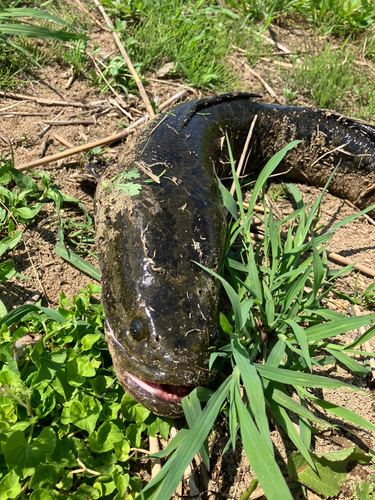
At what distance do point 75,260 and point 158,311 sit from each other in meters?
0.92

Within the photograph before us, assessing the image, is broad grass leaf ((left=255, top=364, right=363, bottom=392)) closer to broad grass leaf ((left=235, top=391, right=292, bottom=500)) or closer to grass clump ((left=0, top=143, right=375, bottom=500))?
grass clump ((left=0, top=143, right=375, bottom=500))

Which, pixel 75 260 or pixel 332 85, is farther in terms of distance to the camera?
pixel 332 85

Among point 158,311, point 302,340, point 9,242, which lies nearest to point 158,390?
point 158,311

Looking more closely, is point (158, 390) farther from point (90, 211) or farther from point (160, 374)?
point (90, 211)

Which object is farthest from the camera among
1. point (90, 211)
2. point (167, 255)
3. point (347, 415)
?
point (90, 211)

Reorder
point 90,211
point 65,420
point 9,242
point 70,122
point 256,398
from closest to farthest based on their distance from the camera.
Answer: point 256,398
point 65,420
point 9,242
point 90,211
point 70,122

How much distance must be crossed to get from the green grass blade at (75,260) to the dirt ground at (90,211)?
0.07 meters

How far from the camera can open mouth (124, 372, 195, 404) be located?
6.54 ft

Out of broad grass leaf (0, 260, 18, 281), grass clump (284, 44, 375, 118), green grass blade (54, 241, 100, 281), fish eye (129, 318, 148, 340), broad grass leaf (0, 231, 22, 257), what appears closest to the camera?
fish eye (129, 318, 148, 340)

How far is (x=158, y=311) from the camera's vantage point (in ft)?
6.82

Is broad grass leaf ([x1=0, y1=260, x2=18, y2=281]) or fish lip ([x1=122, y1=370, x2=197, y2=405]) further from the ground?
broad grass leaf ([x1=0, y1=260, x2=18, y2=281])

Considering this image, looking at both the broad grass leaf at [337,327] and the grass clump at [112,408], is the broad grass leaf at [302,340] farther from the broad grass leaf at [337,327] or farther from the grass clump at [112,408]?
the broad grass leaf at [337,327]

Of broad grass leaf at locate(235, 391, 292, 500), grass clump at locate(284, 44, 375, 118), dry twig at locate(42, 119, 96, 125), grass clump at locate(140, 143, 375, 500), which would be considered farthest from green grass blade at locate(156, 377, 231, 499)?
grass clump at locate(284, 44, 375, 118)

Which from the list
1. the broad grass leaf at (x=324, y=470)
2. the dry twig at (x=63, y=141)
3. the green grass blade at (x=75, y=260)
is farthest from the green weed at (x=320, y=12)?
the broad grass leaf at (x=324, y=470)
